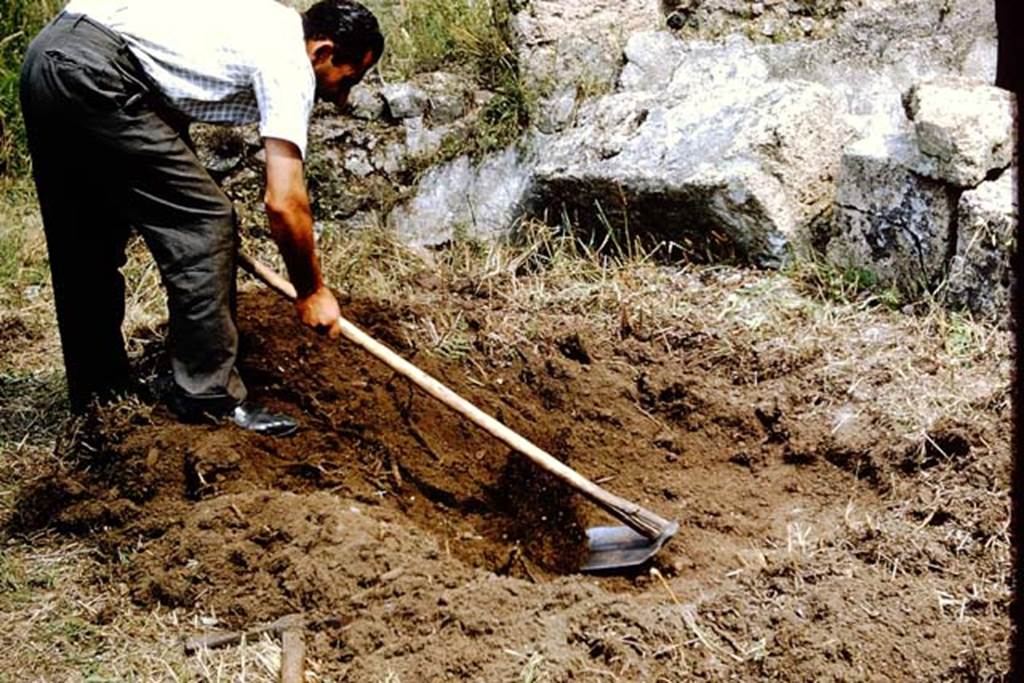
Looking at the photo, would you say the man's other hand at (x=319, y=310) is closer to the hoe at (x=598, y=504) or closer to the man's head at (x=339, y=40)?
the hoe at (x=598, y=504)

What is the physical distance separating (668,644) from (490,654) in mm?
444

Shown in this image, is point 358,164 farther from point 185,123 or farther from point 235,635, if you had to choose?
point 235,635

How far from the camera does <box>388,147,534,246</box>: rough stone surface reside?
550 cm

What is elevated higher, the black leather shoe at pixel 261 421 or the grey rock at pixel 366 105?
the grey rock at pixel 366 105

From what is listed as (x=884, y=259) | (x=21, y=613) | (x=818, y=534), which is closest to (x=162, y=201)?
(x=21, y=613)

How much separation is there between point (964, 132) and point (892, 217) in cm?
42

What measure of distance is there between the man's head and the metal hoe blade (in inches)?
65.5

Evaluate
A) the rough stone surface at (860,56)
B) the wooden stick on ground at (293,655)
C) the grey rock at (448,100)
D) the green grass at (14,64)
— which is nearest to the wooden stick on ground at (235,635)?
the wooden stick on ground at (293,655)

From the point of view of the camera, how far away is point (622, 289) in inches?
187

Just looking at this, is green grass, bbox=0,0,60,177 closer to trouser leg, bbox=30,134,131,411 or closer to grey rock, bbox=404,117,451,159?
grey rock, bbox=404,117,451,159

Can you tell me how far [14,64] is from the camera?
21.4 feet

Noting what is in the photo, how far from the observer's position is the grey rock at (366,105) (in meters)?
5.88

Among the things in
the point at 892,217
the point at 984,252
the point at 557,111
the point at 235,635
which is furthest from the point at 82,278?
the point at 984,252

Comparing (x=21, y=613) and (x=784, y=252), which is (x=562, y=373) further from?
(x=21, y=613)
